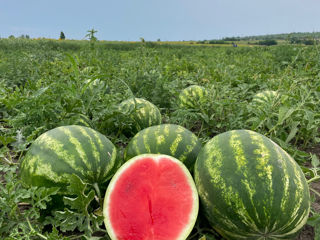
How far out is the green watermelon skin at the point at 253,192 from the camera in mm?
1379

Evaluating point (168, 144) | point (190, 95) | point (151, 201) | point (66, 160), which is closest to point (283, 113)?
point (168, 144)

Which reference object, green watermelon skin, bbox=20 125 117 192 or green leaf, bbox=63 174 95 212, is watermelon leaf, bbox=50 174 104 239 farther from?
green watermelon skin, bbox=20 125 117 192

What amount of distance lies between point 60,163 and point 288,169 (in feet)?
4.25

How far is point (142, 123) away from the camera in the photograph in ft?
9.21

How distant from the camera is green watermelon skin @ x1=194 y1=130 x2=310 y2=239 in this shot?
4.52ft

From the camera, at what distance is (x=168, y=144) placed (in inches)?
77.5

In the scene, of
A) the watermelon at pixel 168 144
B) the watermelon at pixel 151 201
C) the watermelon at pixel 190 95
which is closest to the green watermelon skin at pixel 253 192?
the watermelon at pixel 151 201

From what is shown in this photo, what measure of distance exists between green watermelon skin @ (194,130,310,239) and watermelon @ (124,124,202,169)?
1.07 feet

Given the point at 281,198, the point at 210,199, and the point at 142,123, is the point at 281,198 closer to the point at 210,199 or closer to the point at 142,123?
the point at 210,199

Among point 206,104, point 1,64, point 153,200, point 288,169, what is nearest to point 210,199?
point 153,200

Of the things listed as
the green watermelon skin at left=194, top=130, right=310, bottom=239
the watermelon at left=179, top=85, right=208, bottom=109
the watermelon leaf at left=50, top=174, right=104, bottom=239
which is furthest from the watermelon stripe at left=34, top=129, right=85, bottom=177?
the watermelon at left=179, top=85, right=208, bottom=109

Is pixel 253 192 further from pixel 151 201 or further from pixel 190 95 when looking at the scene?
pixel 190 95

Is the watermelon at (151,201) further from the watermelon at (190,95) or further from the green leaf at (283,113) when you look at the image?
the watermelon at (190,95)

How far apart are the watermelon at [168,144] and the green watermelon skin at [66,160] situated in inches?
9.3
